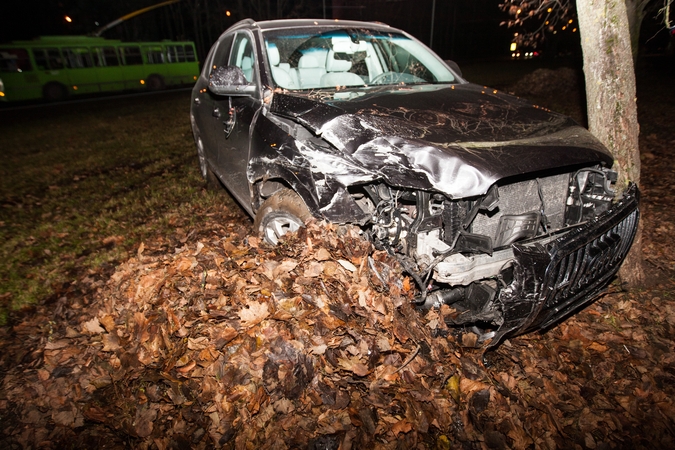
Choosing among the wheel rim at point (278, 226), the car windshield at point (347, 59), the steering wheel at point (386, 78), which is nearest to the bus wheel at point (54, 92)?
the car windshield at point (347, 59)

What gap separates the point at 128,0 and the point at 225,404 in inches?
1502

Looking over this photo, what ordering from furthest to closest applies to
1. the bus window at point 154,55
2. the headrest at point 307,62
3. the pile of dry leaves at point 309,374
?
the bus window at point 154,55
the headrest at point 307,62
the pile of dry leaves at point 309,374

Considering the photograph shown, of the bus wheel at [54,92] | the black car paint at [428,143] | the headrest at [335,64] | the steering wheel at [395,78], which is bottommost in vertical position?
the bus wheel at [54,92]

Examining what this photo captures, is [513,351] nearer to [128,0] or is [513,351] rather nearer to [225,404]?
[225,404]

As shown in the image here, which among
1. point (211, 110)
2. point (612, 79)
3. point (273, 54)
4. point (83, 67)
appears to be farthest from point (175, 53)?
point (612, 79)

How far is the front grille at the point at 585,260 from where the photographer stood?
7.22ft

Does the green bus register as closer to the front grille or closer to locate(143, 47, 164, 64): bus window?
locate(143, 47, 164, 64): bus window

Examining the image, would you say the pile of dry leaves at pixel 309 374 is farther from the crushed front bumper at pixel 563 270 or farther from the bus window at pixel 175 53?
the bus window at pixel 175 53

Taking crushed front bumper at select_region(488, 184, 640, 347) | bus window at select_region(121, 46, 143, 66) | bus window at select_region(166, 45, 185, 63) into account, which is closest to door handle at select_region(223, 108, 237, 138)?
crushed front bumper at select_region(488, 184, 640, 347)

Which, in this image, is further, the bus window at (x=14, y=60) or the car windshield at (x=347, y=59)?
the bus window at (x=14, y=60)

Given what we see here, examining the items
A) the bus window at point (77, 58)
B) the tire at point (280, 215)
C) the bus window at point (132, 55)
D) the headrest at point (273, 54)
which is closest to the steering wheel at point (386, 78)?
the headrest at point (273, 54)

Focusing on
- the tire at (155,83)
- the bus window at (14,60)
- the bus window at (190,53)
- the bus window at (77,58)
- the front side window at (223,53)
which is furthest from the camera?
the bus window at (190,53)

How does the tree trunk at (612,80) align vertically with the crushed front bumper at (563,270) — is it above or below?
above

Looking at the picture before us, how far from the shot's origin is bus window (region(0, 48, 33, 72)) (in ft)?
51.9
